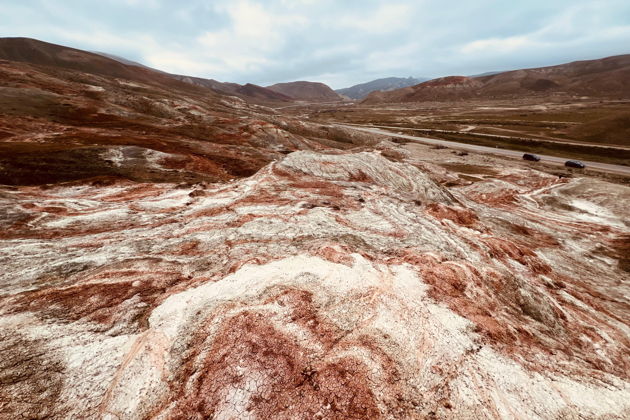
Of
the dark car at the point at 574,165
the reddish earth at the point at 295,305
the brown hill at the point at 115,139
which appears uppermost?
the brown hill at the point at 115,139

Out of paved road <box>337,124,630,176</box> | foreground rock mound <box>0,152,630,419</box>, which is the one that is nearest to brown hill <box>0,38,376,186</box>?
foreground rock mound <box>0,152,630,419</box>

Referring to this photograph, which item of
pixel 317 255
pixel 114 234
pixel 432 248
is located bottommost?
pixel 432 248

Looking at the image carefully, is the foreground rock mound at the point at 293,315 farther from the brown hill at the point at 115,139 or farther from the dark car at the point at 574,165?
the dark car at the point at 574,165

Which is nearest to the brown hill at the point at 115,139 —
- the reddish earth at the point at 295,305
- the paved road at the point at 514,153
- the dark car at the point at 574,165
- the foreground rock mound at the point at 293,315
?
the reddish earth at the point at 295,305

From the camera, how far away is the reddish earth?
39.8ft

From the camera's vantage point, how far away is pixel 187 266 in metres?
22.2

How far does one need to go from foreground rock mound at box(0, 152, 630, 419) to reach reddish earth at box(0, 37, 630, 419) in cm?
10

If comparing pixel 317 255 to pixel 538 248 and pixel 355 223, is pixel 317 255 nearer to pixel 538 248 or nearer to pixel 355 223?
pixel 355 223

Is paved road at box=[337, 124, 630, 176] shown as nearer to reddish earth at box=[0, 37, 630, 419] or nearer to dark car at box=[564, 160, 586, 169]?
dark car at box=[564, 160, 586, 169]

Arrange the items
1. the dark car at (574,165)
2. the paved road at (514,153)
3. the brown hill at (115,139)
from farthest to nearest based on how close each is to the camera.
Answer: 1. the dark car at (574,165)
2. the paved road at (514,153)
3. the brown hill at (115,139)

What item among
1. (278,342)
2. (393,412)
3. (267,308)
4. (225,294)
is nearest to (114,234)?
(225,294)

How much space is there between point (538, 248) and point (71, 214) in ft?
187

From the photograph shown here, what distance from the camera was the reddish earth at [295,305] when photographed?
12.1 m

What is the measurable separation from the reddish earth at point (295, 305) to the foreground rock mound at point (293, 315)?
97mm
